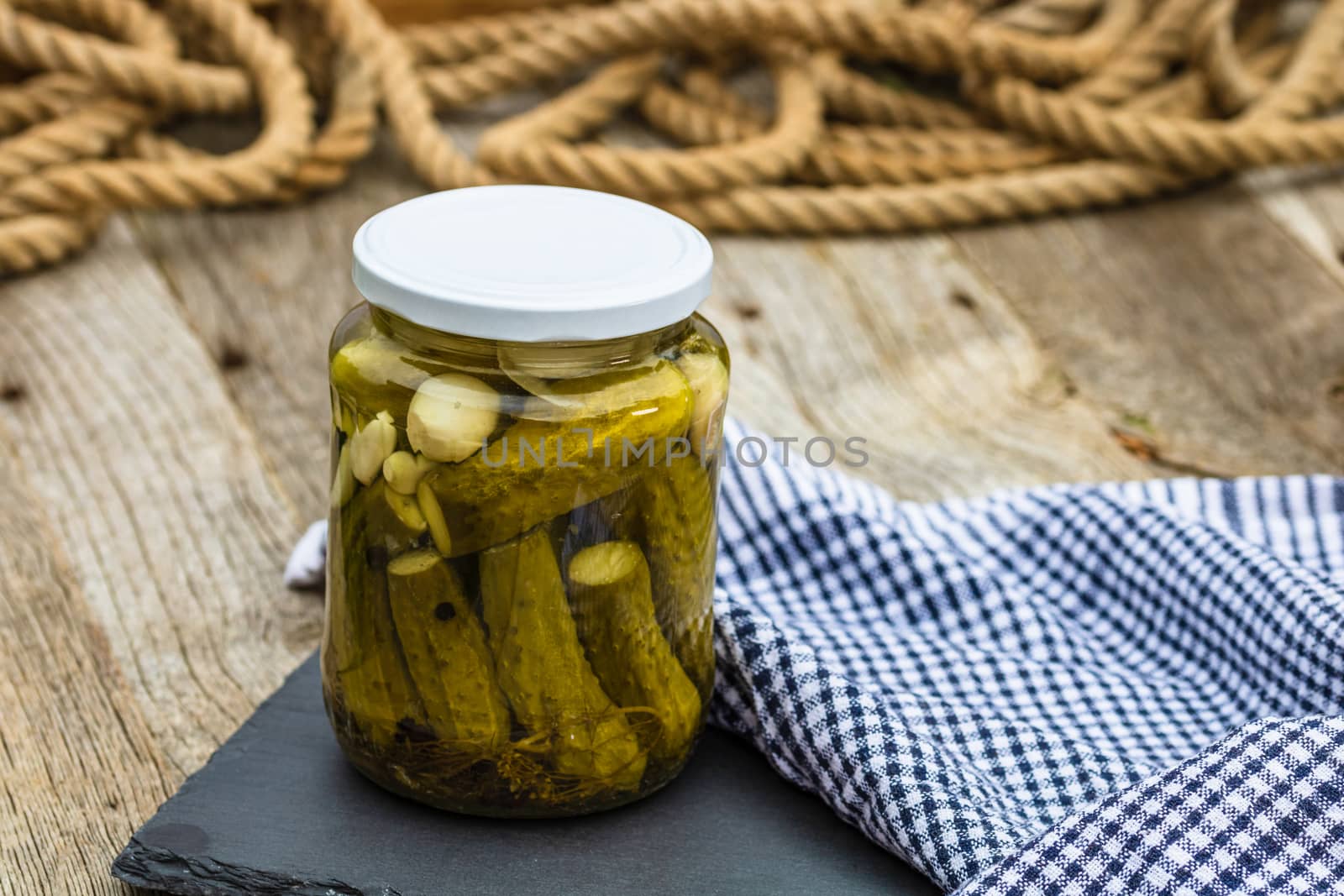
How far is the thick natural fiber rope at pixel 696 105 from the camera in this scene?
1.29 meters

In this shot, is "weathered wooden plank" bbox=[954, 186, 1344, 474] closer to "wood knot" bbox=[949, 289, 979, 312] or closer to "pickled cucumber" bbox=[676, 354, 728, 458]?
"wood knot" bbox=[949, 289, 979, 312]

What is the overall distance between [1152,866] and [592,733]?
0.24 metres

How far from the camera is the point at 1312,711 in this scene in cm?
70

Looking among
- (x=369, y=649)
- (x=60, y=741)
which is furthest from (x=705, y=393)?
(x=60, y=741)

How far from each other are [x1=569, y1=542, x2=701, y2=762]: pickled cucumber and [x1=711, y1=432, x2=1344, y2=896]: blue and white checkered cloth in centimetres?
7

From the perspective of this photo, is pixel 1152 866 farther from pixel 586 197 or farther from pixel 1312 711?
Answer: pixel 586 197

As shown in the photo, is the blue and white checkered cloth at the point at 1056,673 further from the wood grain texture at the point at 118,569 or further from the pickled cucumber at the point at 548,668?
the wood grain texture at the point at 118,569

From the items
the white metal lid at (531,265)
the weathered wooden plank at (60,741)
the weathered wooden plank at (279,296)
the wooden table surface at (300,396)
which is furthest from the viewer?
the weathered wooden plank at (279,296)

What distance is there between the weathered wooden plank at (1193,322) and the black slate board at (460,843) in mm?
567

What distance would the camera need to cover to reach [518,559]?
58 centimetres

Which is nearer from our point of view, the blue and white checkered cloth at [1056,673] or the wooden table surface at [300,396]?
the blue and white checkered cloth at [1056,673]

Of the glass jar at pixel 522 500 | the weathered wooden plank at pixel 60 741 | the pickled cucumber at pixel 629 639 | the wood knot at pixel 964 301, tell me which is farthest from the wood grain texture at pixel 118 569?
the wood knot at pixel 964 301

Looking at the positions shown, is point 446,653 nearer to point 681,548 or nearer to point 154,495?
point 681,548

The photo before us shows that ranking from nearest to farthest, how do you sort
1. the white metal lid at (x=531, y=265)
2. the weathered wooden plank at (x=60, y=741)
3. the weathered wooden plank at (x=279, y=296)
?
the white metal lid at (x=531, y=265) < the weathered wooden plank at (x=60, y=741) < the weathered wooden plank at (x=279, y=296)
